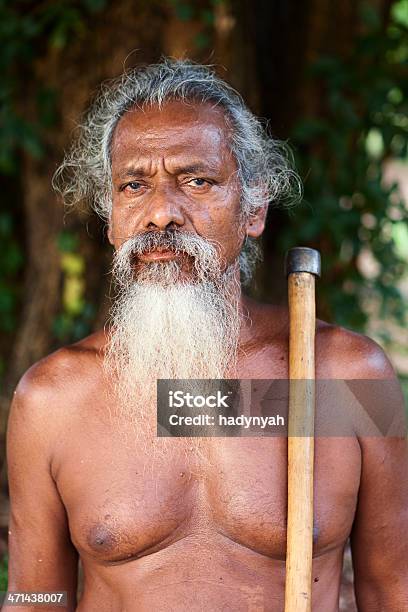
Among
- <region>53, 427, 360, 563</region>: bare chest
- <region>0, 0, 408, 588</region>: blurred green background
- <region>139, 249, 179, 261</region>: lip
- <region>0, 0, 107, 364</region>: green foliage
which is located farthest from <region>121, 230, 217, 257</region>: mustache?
<region>0, 0, 107, 364</region>: green foliage

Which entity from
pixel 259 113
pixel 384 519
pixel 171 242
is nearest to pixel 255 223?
pixel 171 242

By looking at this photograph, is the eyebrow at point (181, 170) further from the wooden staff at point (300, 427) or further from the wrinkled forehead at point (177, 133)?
the wooden staff at point (300, 427)

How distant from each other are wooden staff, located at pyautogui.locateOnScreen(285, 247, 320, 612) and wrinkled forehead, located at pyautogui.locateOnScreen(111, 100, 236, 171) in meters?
0.37

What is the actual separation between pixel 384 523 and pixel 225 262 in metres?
0.80

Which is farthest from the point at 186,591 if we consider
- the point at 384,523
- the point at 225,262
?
the point at 225,262

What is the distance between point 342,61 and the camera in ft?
12.5

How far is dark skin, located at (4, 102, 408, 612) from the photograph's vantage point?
2.07 metres

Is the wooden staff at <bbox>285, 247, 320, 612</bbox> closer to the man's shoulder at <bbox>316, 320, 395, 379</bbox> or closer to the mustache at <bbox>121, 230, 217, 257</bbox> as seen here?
the man's shoulder at <bbox>316, 320, 395, 379</bbox>

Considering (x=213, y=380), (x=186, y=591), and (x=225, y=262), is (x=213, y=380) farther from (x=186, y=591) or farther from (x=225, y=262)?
(x=186, y=591)

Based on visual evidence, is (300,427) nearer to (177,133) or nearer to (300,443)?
(300,443)

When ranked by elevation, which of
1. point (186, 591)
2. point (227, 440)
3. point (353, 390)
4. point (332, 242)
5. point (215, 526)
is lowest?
point (186, 591)

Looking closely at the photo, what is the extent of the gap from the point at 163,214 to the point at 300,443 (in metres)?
0.67

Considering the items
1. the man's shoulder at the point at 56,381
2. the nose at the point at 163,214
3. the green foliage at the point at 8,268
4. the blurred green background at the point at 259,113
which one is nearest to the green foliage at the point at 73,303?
the blurred green background at the point at 259,113

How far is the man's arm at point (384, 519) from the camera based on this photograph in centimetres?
213
